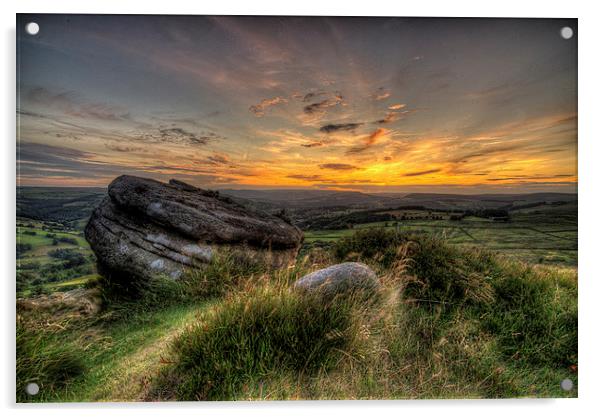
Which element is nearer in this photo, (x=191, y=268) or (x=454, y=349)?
(x=454, y=349)

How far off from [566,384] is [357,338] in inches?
102

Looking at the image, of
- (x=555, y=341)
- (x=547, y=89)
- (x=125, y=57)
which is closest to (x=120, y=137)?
(x=125, y=57)

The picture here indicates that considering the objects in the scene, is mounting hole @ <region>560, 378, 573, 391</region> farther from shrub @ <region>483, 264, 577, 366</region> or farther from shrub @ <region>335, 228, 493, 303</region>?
shrub @ <region>335, 228, 493, 303</region>

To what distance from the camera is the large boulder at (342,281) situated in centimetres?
432

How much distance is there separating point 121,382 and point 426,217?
13.3 ft

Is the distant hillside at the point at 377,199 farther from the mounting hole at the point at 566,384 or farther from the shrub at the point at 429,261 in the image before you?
the mounting hole at the point at 566,384

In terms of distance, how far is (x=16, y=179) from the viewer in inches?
176

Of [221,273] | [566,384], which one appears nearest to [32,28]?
[221,273]

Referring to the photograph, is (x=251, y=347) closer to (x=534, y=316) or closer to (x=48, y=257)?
(x=48, y=257)

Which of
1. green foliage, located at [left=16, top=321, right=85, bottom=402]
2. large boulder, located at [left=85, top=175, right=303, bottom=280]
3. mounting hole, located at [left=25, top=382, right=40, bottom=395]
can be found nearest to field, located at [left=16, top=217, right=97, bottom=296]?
large boulder, located at [left=85, top=175, right=303, bottom=280]

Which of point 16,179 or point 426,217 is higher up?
point 16,179

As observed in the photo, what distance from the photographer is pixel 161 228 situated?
5820mm

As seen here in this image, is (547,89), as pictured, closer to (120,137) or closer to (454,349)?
(454,349)

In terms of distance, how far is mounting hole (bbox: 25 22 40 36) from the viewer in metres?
4.50
